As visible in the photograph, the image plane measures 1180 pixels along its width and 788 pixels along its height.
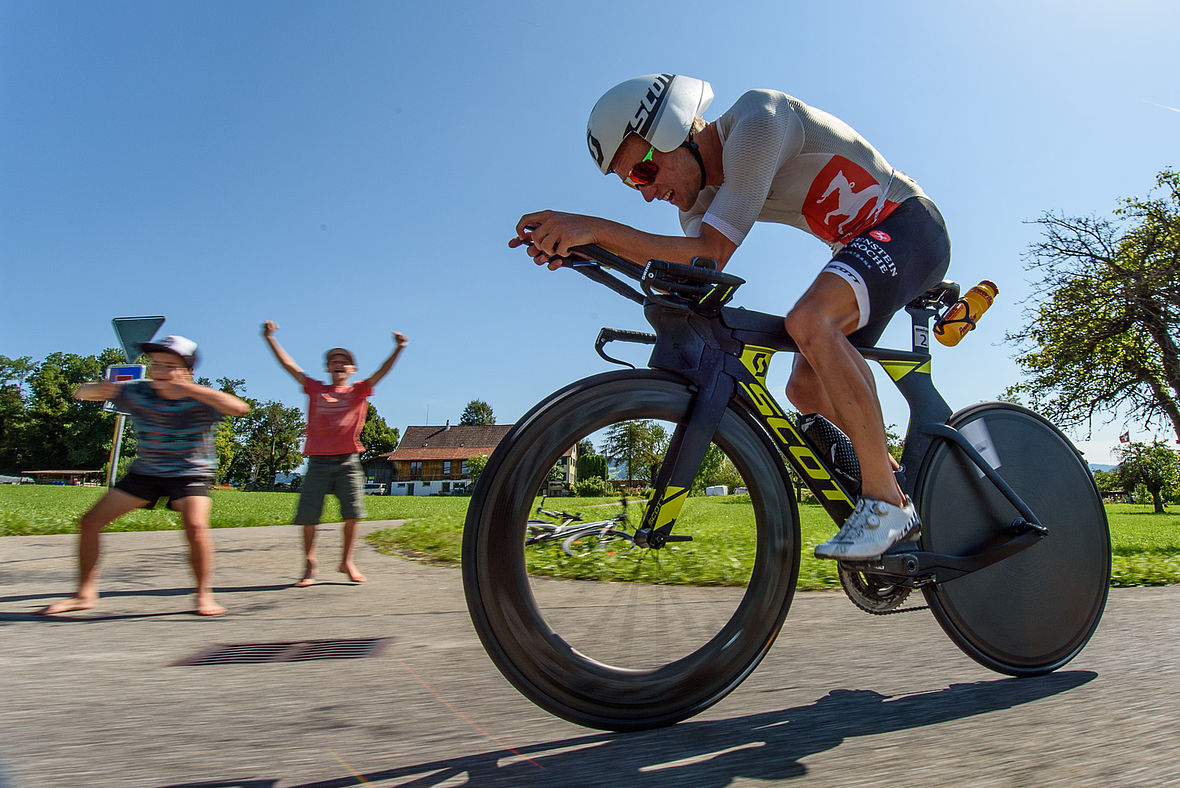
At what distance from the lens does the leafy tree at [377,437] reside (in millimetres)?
126544

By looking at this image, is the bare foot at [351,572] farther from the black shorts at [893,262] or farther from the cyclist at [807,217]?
the black shorts at [893,262]

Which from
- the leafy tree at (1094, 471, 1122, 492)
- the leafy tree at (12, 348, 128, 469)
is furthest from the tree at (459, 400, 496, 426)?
the leafy tree at (1094, 471, 1122, 492)

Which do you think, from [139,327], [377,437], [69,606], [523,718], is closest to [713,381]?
[523,718]

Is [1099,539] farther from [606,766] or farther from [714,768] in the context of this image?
[606,766]

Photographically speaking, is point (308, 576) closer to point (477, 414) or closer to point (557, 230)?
point (557, 230)

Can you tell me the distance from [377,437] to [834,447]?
13394cm

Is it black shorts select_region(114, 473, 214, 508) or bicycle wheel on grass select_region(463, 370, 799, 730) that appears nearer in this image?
bicycle wheel on grass select_region(463, 370, 799, 730)

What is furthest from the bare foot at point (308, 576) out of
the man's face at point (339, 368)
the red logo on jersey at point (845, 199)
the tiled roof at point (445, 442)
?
the tiled roof at point (445, 442)

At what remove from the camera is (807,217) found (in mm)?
2545

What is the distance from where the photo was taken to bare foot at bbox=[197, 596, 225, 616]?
3.94 meters

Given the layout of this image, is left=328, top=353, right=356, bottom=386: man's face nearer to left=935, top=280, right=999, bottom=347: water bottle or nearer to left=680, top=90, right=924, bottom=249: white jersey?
left=680, top=90, right=924, bottom=249: white jersey

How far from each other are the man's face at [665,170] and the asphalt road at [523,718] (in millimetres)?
1685

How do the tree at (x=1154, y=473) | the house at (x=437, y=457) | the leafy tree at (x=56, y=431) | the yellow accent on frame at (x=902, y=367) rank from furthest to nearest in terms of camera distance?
the house at (x=437, y=457) < the leafy tree at (x=56, y=431) < the tree at (x=1154, y=473) < the yellow accent on frame at (x=902, y=367)

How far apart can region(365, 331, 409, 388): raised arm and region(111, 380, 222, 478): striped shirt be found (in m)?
1.72
